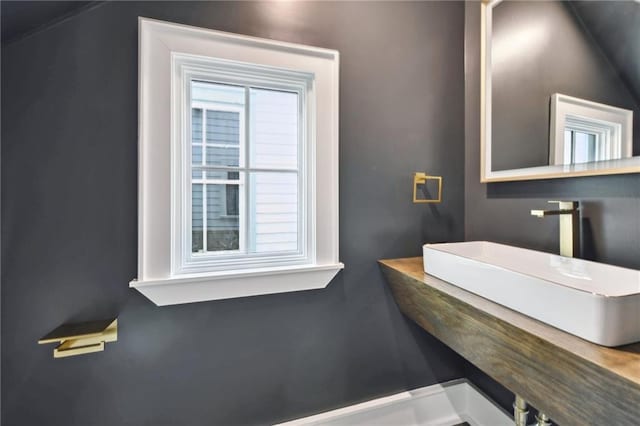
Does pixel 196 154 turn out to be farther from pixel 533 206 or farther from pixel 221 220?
pixel 533 206

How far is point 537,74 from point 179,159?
151 cm

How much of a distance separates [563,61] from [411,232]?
0.91m

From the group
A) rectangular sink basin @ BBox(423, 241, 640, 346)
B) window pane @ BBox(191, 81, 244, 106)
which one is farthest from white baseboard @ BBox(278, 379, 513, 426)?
window pane @ BBox(191, 81, 244, 106)

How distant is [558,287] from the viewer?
69 cm

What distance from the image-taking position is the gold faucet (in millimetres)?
1041

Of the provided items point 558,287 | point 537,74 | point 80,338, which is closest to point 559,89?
point 537,74

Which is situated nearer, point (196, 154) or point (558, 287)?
point (558, 287)

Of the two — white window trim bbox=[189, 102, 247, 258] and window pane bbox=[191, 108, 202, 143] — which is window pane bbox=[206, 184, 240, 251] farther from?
window pane bbox=[191, 108, 202, 143]

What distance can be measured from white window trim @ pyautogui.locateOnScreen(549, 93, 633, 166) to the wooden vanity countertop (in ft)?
2.15

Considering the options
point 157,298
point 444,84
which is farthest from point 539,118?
point 157,298

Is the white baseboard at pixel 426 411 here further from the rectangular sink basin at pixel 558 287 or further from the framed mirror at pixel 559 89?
the framed mirror at pixel 559 89

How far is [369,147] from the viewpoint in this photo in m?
1.43

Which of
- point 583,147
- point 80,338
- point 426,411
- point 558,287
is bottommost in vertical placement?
point 426,411

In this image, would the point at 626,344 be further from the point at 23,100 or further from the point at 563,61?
the point at 23,100
